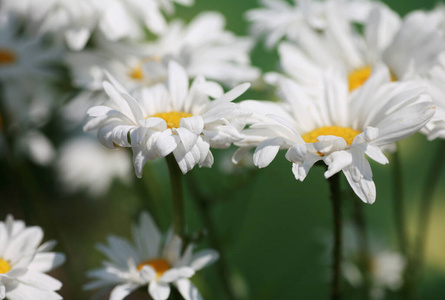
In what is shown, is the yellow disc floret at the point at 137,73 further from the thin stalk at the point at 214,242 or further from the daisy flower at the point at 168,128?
the daisy flower at the point at 168,128

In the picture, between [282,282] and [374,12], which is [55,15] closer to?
[374,12]

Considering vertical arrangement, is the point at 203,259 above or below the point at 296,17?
below

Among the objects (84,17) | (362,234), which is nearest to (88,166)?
(84,17)

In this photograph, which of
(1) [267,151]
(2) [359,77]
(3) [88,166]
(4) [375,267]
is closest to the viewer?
(1) [267,151]

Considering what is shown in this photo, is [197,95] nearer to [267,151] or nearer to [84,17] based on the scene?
[267,151]

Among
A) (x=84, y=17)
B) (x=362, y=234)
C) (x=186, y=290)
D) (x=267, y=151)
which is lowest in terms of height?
(x=362, y=234)

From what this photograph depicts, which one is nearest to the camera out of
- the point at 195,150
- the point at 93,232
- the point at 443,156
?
the point at 195,150

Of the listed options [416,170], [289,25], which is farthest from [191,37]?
[416,170]
